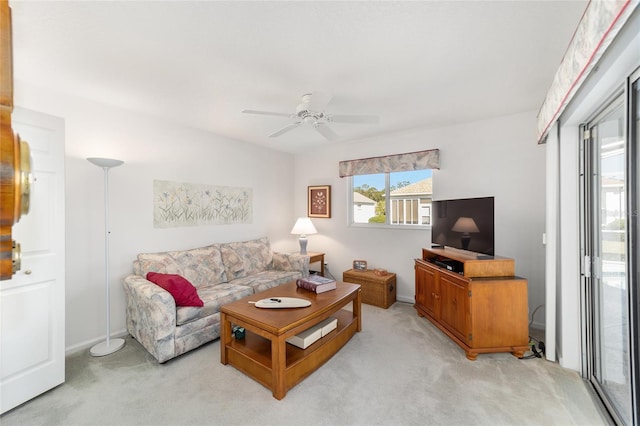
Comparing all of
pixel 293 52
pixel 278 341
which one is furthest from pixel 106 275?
pixel 293 52

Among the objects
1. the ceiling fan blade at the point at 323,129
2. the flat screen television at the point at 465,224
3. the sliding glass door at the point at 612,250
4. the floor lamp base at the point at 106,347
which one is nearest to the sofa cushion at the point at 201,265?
the floor lamp base at the point at 106,347

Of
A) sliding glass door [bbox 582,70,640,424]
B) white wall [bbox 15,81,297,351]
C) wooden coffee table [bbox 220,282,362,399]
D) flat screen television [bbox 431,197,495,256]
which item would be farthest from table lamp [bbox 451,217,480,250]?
white wall [bbox 15,81,297,351]

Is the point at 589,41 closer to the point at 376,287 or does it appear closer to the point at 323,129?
the point at 323,129

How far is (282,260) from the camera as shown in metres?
4.13

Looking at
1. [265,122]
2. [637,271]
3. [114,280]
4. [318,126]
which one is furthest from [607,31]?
[114,280]

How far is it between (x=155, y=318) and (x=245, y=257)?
1597 millimetres

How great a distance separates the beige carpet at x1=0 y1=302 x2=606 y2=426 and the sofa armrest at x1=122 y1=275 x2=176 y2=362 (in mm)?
137

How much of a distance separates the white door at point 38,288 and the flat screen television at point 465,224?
11.8ft

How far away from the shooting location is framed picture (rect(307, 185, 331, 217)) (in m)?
4.71

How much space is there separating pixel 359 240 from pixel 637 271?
318 centimetres

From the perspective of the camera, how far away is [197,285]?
3.17 meters

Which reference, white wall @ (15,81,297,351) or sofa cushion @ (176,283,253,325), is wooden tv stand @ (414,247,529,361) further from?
white wall @ (15,81,297,351)

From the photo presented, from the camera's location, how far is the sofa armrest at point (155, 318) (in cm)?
229

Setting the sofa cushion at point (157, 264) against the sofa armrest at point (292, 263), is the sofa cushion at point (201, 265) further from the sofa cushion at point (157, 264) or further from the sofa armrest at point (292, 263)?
the sofa armrest at point (292, 263)
